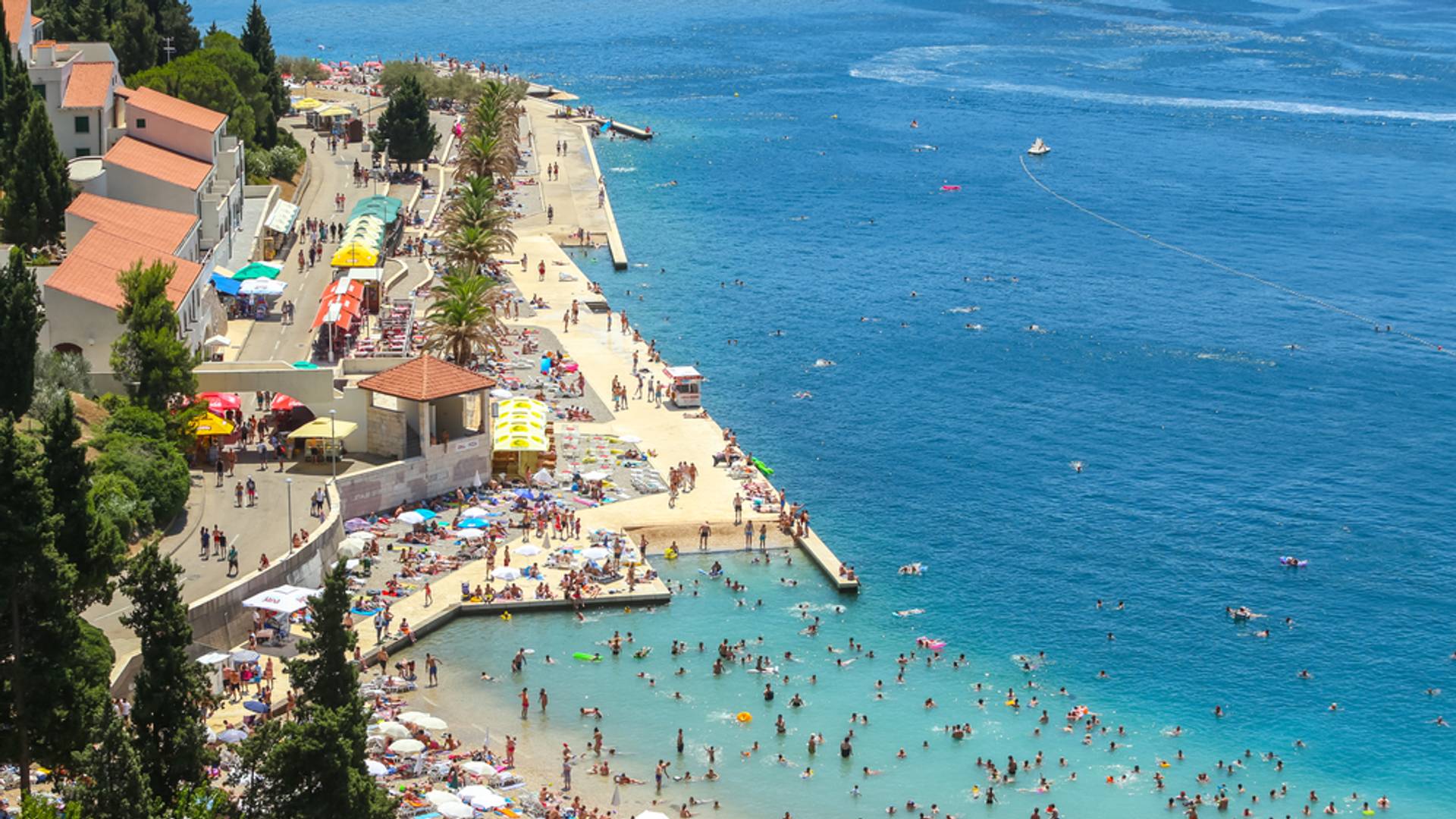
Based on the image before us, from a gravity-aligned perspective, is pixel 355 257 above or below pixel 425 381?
above

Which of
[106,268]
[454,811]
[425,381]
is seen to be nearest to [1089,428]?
[425,381]

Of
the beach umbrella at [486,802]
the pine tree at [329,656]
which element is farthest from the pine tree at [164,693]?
the beach umbrella at [486,802]

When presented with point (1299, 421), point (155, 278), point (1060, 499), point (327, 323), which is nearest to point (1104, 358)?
A: point (1299, 421)

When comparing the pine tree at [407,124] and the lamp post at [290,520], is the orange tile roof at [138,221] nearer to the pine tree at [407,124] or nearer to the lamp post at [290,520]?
the lamp post at [290,520]

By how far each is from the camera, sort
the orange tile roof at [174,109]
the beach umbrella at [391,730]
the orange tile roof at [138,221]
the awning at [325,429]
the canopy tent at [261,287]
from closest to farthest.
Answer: the beach umbrella at [391,730]
the awning at [325,429]
the orange tile roof at [138,221]
the canopy tent at [261,287]
the orange tile roof at [174,109]

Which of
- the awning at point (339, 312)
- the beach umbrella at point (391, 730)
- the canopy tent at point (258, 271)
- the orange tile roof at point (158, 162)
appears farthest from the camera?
the canopy tent at point (258, 271)

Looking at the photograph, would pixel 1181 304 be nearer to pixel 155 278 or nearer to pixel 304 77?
pixel 155 278

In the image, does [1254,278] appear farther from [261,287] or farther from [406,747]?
[406,747]
